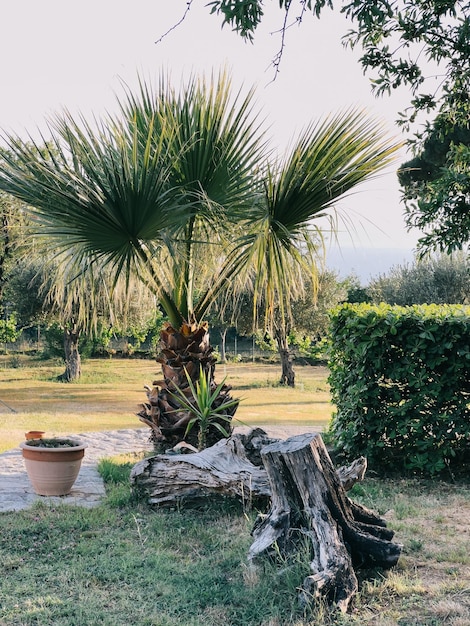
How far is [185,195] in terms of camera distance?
659cm

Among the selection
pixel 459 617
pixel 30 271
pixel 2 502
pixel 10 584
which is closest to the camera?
pixel 459 617

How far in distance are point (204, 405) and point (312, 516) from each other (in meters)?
2.92

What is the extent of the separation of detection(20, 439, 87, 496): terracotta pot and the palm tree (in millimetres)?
1438

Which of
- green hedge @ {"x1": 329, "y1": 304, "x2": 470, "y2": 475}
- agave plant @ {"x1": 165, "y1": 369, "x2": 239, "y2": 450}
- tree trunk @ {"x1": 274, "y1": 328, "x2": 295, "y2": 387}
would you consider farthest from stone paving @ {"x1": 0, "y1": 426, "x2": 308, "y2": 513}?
tree trunk @ {"x1": 274, "y1": 328, "x2": 295, "y2": 387}

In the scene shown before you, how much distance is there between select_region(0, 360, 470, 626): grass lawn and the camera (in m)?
3.53

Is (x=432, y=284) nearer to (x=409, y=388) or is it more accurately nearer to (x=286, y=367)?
(x=286, y=367)

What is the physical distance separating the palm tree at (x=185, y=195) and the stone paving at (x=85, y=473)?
1074 mm

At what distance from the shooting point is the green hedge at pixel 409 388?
22.2 ft

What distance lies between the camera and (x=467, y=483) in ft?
22.3

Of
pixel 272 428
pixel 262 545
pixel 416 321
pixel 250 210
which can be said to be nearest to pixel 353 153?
pixel 250 210

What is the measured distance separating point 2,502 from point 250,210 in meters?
3.73

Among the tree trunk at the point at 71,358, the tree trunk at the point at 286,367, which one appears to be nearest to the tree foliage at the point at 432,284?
the tree trunk at the point at 286,367

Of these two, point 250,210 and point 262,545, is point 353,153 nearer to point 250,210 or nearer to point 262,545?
point 250,210

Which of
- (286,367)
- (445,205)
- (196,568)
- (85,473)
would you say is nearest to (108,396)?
(286,367)
